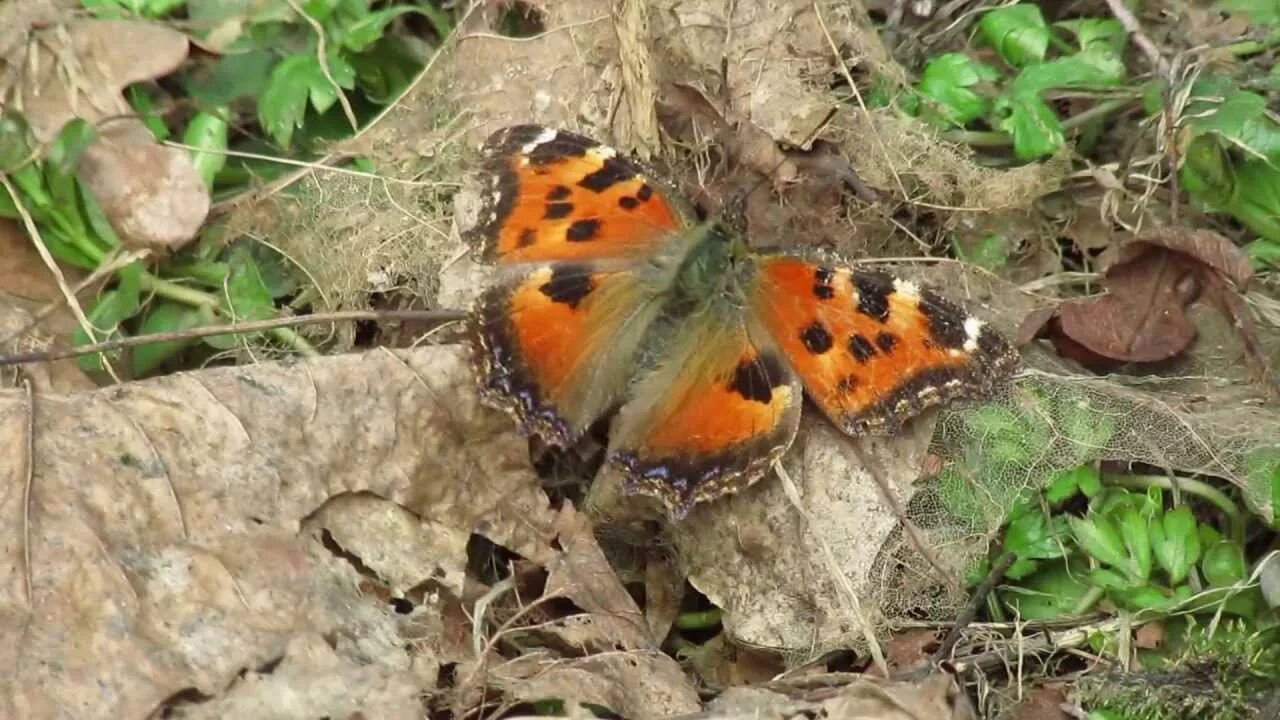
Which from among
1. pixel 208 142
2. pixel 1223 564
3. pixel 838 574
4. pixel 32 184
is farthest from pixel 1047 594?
pixel 32 184

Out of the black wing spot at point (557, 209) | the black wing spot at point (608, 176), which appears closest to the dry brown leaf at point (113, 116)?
the black wing spot at point (557, 209)

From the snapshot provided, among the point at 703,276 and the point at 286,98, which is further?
the point at 286,98

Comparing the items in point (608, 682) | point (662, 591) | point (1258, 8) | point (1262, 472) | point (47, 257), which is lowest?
point (662, 591)

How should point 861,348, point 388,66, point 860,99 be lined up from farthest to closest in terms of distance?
point 388,66 < point 860,99 < point 861,348

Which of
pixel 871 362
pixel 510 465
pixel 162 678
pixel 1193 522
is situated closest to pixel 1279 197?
pixel 1193 522

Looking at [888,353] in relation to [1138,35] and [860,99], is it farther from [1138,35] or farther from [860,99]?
[1138,35]

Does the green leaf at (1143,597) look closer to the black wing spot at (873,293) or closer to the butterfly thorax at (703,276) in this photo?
the black wing spot at (873,293)

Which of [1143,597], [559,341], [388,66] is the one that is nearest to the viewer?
[1143,597]
